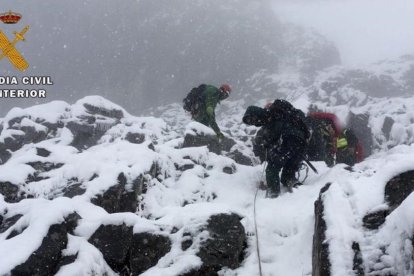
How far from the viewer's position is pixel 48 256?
4.40 meters

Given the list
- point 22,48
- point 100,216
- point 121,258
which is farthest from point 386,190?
point 22,48

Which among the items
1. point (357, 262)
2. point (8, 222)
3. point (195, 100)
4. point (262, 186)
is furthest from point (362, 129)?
point (8, 222)

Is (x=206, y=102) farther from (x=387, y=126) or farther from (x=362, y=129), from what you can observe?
(x=387, y=126)

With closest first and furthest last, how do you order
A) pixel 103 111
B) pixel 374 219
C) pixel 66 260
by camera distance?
pixel 374 219
pixel 66 260
pixel 103 111

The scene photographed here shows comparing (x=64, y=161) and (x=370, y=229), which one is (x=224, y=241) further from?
(x=64, y=161)

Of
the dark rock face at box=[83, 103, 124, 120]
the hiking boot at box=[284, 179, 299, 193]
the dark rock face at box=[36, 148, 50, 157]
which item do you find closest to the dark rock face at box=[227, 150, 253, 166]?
the hiking boot at box=[284, 179, 299, 193]

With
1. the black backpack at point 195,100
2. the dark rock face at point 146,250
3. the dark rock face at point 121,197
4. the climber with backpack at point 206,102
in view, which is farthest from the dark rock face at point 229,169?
the dark rock face at point 146,250

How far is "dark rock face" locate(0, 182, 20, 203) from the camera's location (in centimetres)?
684

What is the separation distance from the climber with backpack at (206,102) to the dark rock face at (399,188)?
7.32 meters

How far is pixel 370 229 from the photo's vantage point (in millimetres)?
3791

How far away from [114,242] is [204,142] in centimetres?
613

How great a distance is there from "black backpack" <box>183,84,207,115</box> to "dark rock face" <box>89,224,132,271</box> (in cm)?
681

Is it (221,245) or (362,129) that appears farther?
(362,129)

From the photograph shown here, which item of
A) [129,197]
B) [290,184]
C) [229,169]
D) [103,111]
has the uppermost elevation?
[103,111]
